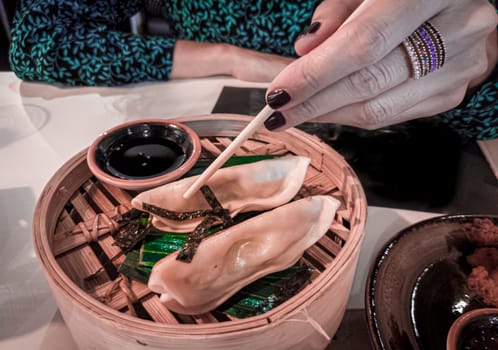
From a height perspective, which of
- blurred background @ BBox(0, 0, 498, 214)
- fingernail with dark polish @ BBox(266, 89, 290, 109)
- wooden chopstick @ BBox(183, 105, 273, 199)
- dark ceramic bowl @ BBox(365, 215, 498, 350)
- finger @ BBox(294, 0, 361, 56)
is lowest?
blurred background @ BBox(0, 0, 498, 214)

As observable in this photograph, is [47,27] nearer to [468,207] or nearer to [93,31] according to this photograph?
[93,31]

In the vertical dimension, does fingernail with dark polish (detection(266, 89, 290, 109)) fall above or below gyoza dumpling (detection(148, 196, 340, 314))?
above

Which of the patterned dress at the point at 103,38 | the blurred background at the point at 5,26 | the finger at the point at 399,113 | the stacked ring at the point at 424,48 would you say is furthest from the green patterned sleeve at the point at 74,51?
the blurred background at the point at 5,26

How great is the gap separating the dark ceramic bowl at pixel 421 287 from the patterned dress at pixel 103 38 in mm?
1447

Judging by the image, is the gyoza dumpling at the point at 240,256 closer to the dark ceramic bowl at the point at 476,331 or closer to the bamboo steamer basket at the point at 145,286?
the bamboo steamer basket at the point at 145,286

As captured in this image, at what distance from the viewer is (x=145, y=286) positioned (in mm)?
904

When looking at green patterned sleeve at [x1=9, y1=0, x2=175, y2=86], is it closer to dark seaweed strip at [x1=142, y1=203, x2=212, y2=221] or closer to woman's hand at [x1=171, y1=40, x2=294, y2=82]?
woman's hand at [x1=171, y1=40, x2=294, y2=82]

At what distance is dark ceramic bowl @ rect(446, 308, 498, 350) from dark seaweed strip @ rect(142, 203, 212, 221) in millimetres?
643

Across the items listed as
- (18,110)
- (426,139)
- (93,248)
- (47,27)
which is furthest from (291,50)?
(93,248)

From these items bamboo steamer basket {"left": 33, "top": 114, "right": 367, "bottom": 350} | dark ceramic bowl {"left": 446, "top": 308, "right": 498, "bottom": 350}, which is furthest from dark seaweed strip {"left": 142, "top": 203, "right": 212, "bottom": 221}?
dark ceramic bowl {"left": 446, "top": 308, "right": 498, "bottom": 350}

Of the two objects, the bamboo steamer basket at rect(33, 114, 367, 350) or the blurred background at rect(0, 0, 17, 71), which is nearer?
the bamboo steamer basket at rect(33, 114, 367, 350)

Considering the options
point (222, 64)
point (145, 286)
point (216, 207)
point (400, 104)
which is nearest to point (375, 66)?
point (400, 104)

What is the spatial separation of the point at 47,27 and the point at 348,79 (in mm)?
1737

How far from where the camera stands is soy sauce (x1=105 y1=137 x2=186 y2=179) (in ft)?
3.85
